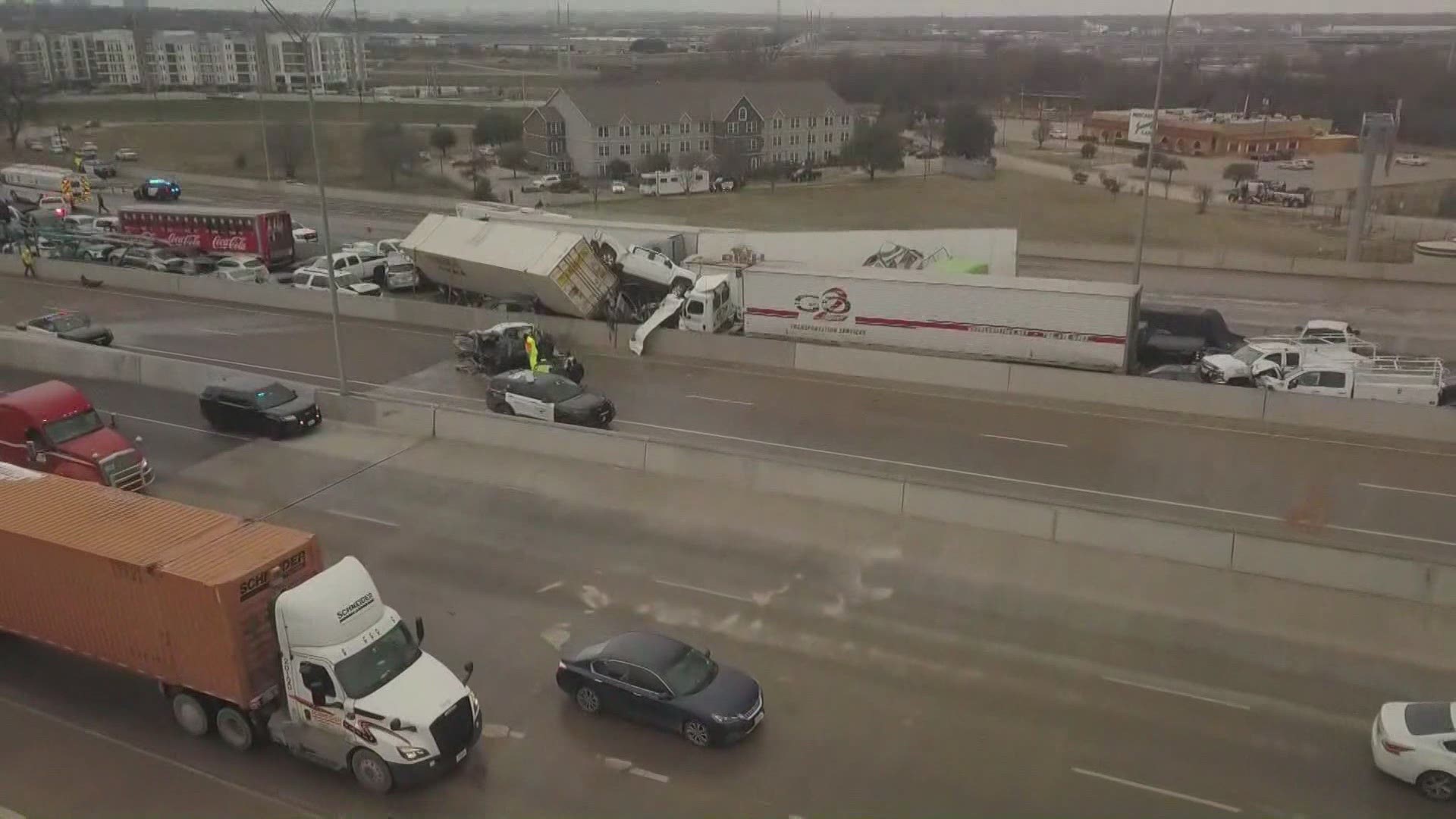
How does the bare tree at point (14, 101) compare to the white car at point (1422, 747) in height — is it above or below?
above

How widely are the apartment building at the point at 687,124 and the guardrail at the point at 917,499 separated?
56.1 meters

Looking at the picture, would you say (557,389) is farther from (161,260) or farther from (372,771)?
(161,260)

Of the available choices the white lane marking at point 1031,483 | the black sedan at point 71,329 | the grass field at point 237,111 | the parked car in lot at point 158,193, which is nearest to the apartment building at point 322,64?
the grass field at point 237,111

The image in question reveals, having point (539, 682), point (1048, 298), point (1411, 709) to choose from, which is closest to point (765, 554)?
point (539, 682)

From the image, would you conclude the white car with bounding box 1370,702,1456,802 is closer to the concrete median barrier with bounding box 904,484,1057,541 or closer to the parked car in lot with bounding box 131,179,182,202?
the concrete median barrier with bounding box 904,484,1057,541

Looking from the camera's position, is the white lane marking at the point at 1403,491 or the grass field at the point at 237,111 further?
the grass field at the point at 237,111

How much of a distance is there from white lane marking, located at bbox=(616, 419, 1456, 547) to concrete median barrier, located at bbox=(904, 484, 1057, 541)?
2862 mm

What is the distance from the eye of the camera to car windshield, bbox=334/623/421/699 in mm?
10984

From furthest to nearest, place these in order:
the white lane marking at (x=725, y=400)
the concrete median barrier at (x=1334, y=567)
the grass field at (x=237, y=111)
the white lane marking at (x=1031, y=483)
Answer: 1. the grass field at (x=237, y=111)
2. the white lane marking at (x=725, y=400)
3. the white lane marking at (x=1031, y=483)
4. the concrete median barrier at (x=1334, y=567)

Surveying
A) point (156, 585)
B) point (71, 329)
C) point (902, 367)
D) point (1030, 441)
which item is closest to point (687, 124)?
point (71, 329)

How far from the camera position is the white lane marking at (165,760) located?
436 inches

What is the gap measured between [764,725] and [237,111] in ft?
360

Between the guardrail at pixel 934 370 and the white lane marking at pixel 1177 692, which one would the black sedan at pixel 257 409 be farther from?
the white lane marking at pixel 1177 692

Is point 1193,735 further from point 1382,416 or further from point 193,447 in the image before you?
point 193,447
